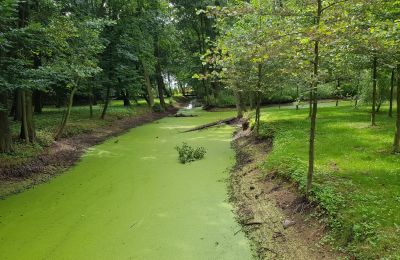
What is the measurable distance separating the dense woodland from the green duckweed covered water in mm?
1804

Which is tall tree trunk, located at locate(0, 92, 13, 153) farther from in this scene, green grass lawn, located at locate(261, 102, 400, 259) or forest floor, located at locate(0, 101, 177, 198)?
green grass lawn, located at locate(261, 102, 400, 259)

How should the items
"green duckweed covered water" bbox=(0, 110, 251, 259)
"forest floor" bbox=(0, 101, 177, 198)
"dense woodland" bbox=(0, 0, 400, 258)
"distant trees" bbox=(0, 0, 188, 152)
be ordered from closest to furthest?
"dense woodland" bbox=(0, 0, 400, 258) → "green duckweed covered water" bbox=(0, 110, 251, 259) → "forest floor" bbox=(0, 101, 177, 198) → "distant trees" bbox=(0, 0, 188, 152)

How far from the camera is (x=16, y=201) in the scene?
7.10 meters

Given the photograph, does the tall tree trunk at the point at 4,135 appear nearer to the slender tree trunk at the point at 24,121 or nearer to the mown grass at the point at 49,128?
the mown grass at the point at 49,128

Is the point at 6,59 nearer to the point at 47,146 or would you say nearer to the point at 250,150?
the point at 47,146

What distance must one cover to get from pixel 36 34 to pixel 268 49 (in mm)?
6556

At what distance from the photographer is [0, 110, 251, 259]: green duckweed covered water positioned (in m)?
4.91

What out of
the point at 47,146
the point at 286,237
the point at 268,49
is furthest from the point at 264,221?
the point at 47,146

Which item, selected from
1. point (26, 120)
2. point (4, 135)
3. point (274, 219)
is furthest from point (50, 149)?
point (274, 219)

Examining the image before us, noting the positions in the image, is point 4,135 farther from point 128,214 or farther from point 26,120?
point 128,214

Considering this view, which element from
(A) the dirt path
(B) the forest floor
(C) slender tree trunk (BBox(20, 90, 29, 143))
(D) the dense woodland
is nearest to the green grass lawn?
(A) the dirt path

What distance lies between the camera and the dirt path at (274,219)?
4.40m

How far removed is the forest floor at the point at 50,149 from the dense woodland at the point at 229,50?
15.5 inches

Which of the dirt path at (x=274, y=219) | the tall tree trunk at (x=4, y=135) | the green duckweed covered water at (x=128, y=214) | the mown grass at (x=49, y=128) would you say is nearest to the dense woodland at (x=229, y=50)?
the tall tree trunk at (x=4, y=135)
